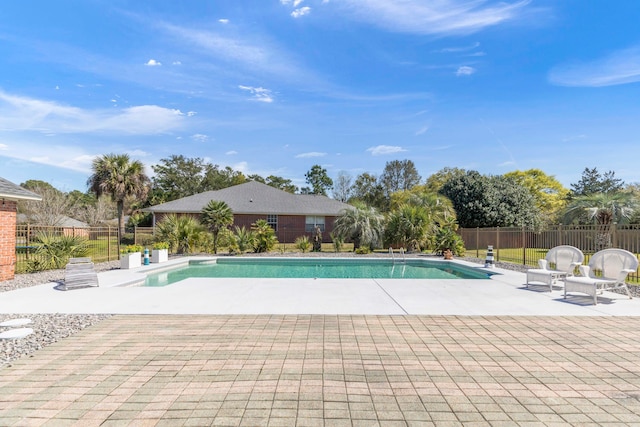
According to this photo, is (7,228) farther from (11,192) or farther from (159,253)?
(159,253)

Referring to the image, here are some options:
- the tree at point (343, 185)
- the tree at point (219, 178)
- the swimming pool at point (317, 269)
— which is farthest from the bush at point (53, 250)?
the tree at point (343, 185)

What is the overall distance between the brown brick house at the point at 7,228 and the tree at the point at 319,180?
54519mm

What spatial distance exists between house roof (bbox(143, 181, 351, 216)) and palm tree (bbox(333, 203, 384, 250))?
17.7ft

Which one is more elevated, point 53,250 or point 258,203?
point 258,203

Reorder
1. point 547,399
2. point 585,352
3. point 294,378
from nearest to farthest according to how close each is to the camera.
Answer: point 547,399
point 294,378
point 585,352

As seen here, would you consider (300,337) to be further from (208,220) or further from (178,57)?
(208,220)

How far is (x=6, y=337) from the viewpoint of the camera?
5.13 metres

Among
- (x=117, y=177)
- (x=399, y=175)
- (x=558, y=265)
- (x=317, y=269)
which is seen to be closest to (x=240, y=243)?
(x=317, y=269)

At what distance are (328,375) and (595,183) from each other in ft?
176

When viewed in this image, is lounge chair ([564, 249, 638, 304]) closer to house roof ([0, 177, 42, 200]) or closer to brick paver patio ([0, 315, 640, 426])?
brick paver patio ([0, 315, 640, 426])

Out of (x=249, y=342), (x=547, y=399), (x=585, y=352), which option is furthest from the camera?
(x=249, y=342)

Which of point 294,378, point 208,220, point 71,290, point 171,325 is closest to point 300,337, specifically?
point 294,378

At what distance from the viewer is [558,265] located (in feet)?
33.8

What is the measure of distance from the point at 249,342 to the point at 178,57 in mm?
15957
